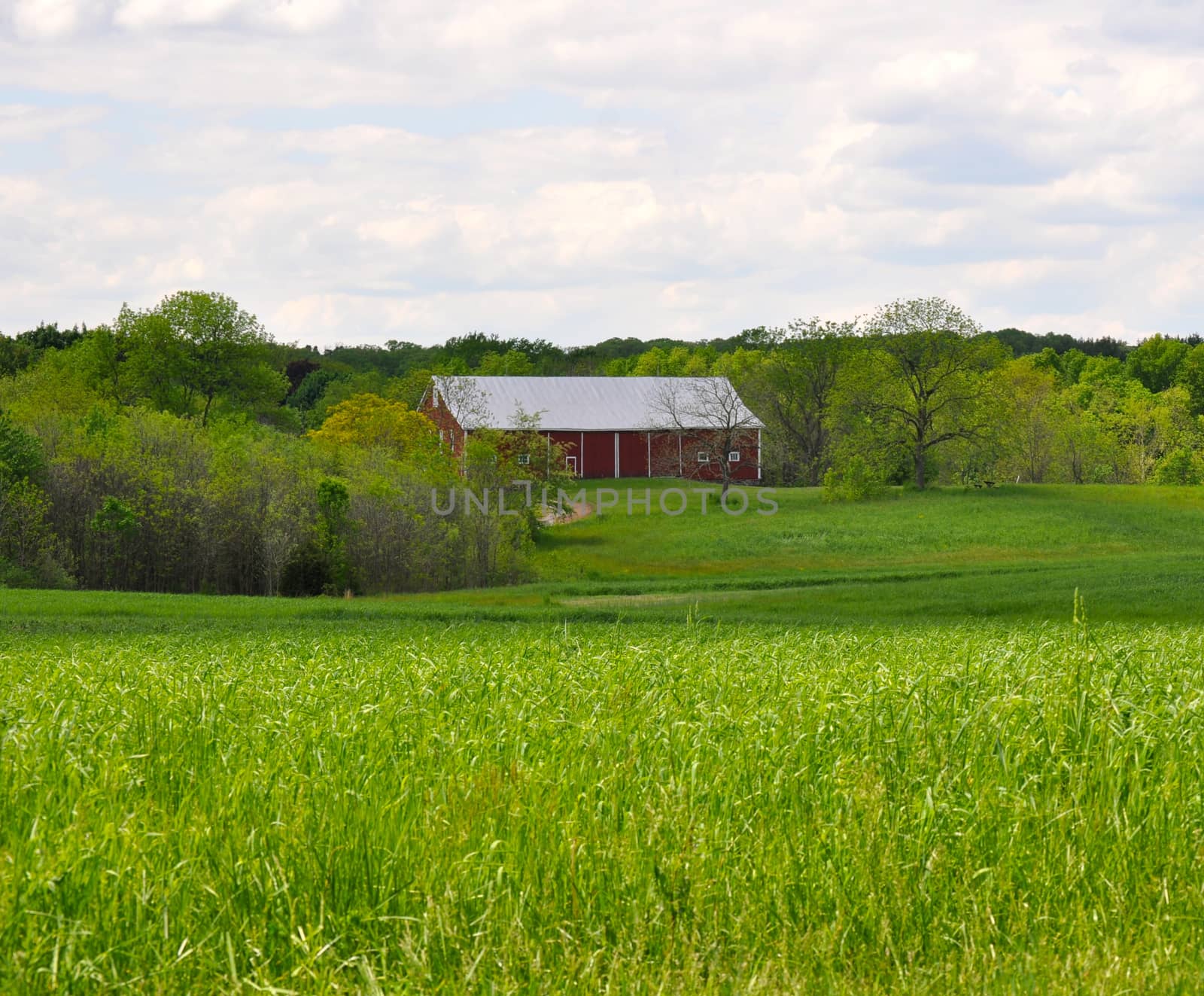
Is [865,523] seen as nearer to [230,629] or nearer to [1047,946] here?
[230,629]

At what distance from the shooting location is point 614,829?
4.11m

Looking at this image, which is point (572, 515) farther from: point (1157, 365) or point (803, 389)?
point (1157, 365)

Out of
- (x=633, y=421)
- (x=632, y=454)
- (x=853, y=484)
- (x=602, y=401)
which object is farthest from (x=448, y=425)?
(x=853, y=484)

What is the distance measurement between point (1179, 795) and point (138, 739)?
4.33 meters

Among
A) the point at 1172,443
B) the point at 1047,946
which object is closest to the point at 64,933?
the point at 1047,946

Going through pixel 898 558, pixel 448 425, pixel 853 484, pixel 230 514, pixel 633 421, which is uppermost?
pixel 633 421

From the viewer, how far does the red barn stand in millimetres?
62844

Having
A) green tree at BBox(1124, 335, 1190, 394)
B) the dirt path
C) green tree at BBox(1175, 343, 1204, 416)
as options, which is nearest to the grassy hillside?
the dirt path

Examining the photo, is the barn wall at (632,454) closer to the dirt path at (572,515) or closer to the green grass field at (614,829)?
the dirt path at (572,515)

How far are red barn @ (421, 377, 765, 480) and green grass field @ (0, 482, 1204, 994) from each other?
55231mm

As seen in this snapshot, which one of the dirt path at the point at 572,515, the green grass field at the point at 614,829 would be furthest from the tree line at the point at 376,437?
the green grass field at the point at 614,829

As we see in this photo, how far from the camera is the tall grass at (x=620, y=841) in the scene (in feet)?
11.2

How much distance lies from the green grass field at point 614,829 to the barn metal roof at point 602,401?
182ft

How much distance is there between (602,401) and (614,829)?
67014 millimetres
